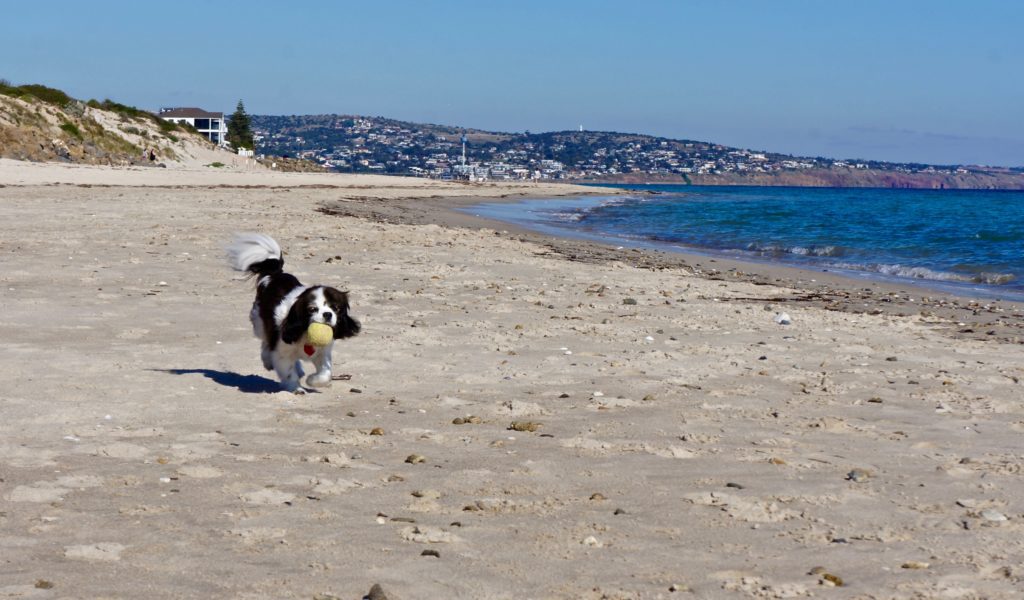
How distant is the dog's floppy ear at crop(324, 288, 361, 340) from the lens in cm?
736

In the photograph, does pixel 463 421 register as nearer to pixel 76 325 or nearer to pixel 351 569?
pixel 351 569

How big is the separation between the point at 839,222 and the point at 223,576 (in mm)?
35902

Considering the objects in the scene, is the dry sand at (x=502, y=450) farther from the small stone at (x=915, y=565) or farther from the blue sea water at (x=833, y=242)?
the blue sea water at (x=833, y=242)

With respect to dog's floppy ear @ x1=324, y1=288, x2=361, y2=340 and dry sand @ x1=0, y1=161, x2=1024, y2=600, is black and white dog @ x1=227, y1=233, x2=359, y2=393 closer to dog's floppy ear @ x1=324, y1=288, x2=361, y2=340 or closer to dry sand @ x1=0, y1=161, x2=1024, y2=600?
dog's floppy ear @ x1=324, y1=288, x2=361, y2=340

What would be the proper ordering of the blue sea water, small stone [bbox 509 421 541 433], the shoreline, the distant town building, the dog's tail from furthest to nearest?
the distant town building
the blue sea water
the shoreline
the dog's tail
small stone [bbox 509 421 541 433]

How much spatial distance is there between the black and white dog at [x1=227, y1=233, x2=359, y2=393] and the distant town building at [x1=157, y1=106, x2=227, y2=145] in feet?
397

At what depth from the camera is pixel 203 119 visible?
12588 cm

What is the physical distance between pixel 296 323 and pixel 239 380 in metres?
0.72

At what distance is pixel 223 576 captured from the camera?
12.8 ft

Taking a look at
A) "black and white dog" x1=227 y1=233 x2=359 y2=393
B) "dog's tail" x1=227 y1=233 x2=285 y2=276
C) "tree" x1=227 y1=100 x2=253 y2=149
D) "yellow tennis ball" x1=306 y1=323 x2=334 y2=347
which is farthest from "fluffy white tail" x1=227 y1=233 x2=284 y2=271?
"tree" x1=227 y1=100 x2=253 y2=149

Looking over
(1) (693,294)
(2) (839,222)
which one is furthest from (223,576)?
(2) (839,222)

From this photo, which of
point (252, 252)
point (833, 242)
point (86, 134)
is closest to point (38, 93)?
point (86, 134)

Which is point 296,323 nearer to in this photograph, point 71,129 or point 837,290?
point 837,290

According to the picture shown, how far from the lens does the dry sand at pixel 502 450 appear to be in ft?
13.3
